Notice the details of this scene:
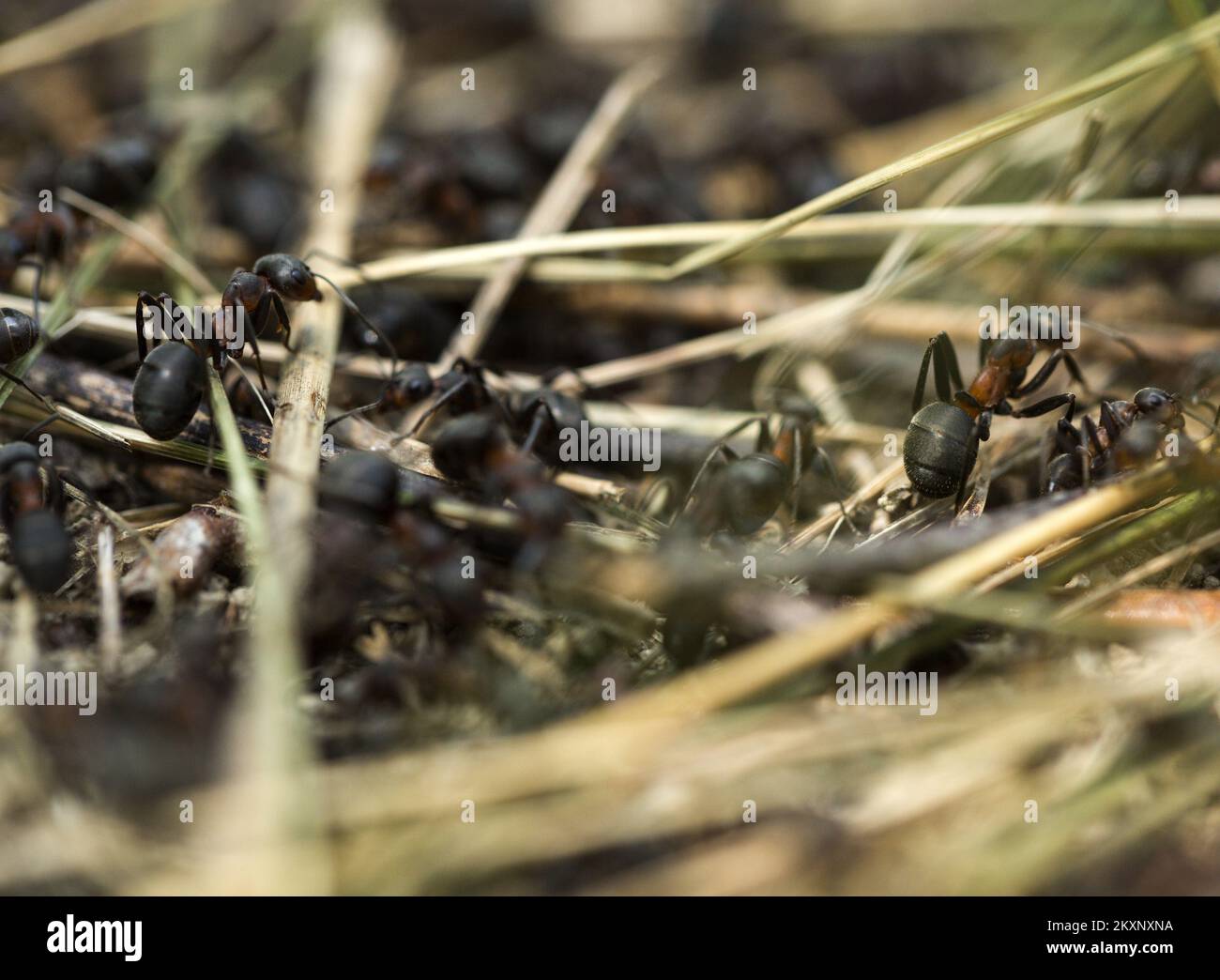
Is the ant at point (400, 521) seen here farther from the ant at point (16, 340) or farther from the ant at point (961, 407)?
the ant at point (961, 407)

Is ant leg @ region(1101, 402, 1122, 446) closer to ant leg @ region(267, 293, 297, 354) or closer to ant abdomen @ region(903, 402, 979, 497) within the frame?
ant abdomen @ region(903, 402, 979, 497)

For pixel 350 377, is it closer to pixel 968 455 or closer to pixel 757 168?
pixel 968 455

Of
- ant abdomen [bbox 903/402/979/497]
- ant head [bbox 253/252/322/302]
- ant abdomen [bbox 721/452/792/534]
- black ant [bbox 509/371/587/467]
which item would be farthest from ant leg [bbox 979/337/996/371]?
ant head [bbox 253/252/322/302]

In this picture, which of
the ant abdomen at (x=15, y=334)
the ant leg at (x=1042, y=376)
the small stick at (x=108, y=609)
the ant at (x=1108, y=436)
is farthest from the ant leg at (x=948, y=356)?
the ant abdomen at (x=15, y=334)

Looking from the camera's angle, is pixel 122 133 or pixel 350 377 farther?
pixel 122 133

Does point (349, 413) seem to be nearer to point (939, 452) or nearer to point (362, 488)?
point (362, 488)

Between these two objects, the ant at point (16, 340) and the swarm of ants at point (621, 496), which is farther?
the ant at point (16, 340)

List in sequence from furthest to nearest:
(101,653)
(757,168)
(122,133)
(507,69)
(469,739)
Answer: (507,69) → (757,168) → (122,133) → (101,653) → (469,739)

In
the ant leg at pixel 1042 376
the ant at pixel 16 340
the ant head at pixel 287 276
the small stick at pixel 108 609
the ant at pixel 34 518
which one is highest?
the ant head at pixel 287 276
